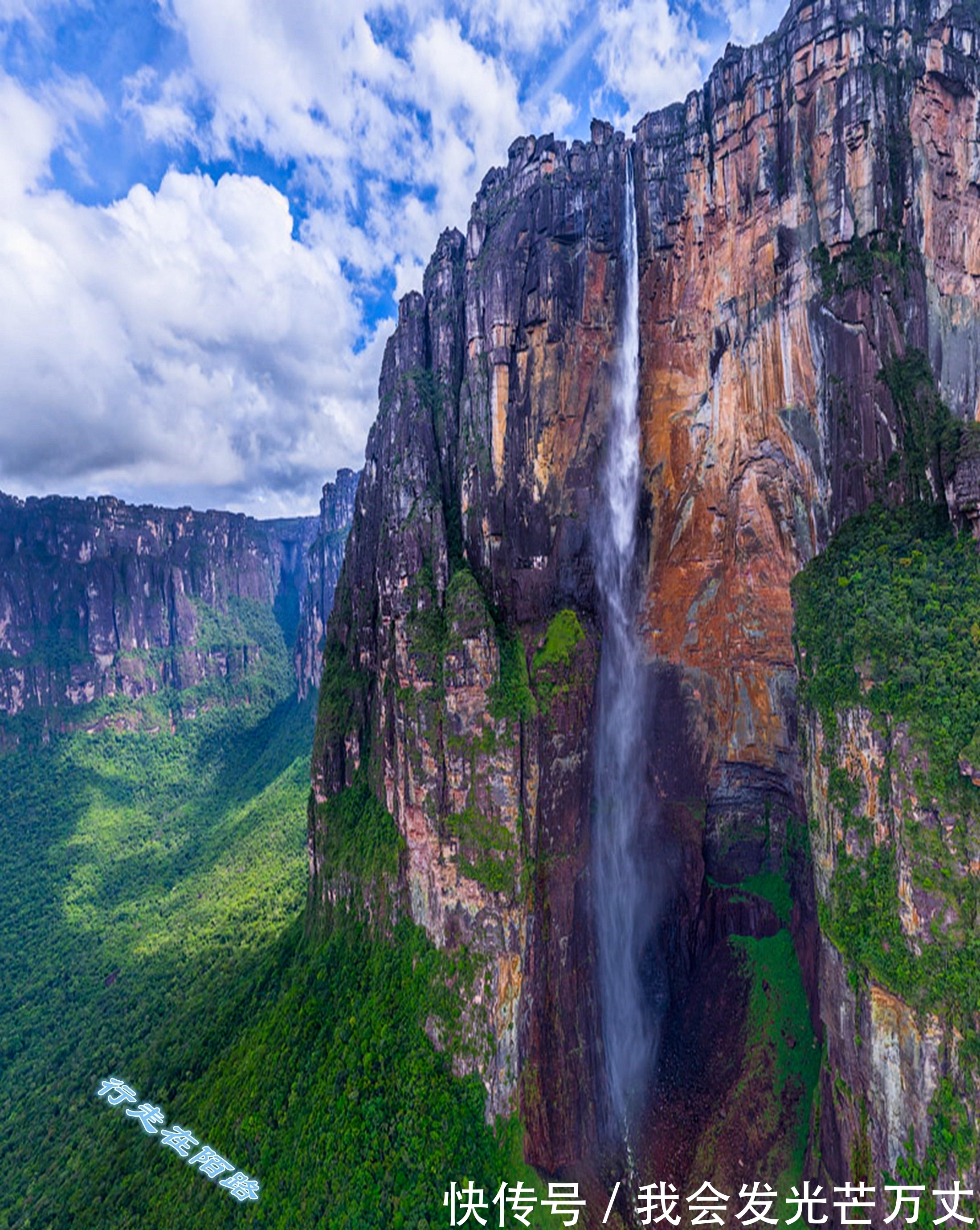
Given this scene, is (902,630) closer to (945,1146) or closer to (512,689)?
(512,689)

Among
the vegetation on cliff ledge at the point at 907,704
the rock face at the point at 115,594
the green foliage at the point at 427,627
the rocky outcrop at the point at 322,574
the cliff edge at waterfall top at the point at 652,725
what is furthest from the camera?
the rocky outcrop at the point at 322,574

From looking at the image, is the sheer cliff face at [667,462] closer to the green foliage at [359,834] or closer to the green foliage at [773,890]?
the green foliage at [773,890]

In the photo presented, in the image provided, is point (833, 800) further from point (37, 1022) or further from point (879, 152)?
point (37, 1022)

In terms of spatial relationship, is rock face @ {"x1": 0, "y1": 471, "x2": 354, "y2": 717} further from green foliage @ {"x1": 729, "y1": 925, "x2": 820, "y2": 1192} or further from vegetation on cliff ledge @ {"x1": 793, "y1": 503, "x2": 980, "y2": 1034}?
vegetation on cliff ledge @ {"x1": 793, "y1": 503, "x2": 980, "y2": 1034}

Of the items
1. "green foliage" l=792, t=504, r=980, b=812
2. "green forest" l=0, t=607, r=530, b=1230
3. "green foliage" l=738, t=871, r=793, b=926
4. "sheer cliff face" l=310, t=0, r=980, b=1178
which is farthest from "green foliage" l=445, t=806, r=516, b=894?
"green foliage" l=738, t=871, r=793, b=926

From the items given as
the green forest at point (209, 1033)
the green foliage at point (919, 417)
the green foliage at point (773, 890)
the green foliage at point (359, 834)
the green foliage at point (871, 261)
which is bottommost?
the green forest at point (209, 1033)

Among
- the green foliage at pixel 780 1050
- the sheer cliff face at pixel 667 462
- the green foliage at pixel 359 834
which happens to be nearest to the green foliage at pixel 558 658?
the sheer cliff face at pixel 667 462
